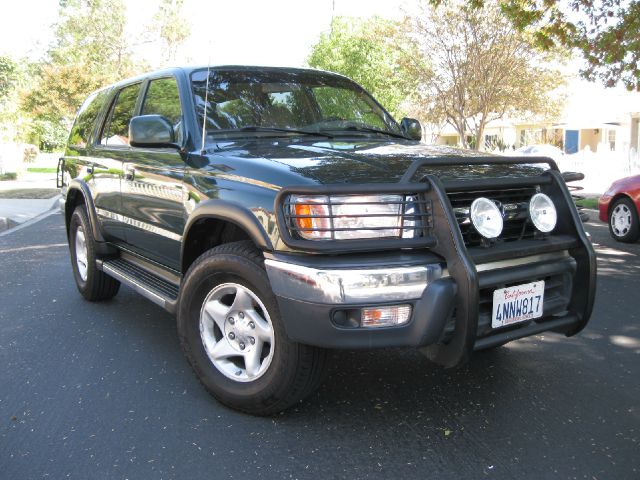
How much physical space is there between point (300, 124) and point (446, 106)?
2522cm

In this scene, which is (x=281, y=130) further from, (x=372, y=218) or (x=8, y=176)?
(x=8, y=176)

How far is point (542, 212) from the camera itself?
3328 mm

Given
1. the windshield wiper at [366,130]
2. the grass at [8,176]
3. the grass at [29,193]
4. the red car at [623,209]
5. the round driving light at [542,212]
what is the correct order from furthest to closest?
the grass at [8,176] < the grass at [29,193] < the red car at [623,209] < the windshield wiper at [366,130] < the round driving light at [542,212]

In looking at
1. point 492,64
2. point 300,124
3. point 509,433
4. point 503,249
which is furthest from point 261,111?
point 492,64

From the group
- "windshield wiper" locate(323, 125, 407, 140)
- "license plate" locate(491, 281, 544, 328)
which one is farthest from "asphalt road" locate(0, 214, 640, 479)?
"windshield wiper" locate(323, 125, 407, 140)

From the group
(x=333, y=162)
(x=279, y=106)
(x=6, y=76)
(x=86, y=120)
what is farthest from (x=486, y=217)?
(x=6, y=76)

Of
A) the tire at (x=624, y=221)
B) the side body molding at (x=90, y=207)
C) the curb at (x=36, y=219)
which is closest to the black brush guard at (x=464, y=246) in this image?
the side body molding at (x=90, y=207)

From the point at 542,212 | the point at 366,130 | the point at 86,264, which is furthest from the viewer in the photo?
the point at 86,264

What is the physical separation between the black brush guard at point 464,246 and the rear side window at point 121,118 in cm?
259

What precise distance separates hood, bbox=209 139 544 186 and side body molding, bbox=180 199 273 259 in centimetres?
19

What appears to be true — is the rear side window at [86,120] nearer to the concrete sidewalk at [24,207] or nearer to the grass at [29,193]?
the concrete sidewalk at [24,207]

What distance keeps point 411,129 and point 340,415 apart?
247 cm

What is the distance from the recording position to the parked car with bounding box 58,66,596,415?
2.79m

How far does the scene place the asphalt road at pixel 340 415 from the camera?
9.33ft
